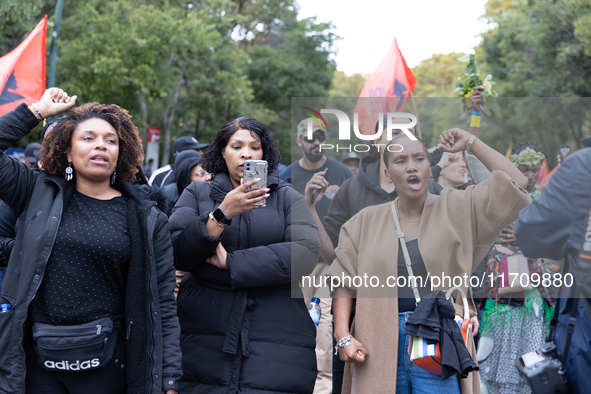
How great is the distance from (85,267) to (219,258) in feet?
2.15

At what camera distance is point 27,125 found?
2.73 metres

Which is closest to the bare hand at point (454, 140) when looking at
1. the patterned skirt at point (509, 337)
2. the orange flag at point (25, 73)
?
the patterned skirt at point (509, 337)

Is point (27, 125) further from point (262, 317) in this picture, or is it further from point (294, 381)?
point (294, 381)

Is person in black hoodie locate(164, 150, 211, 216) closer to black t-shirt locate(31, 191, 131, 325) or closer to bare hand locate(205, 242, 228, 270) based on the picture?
bare hand locate(205, 242, 228, 270)

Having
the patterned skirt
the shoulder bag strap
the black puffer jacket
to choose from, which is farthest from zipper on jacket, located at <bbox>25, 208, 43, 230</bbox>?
the patterned skirt

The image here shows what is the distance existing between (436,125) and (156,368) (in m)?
1.93

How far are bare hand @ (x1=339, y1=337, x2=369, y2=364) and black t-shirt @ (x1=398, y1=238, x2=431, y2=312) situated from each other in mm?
313

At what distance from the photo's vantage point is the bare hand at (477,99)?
350cm

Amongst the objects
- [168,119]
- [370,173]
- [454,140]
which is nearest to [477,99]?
[454,140]

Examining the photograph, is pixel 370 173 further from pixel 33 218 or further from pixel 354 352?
pixel 33 218

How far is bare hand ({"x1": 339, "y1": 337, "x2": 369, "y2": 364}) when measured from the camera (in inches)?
122

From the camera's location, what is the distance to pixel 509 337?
507 cm

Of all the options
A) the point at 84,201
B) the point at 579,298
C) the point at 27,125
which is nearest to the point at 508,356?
the point at 579,298

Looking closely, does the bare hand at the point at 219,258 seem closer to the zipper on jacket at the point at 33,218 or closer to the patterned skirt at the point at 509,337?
the zipper on jacket at the point at 33,218
